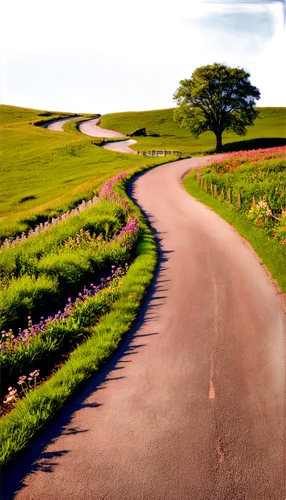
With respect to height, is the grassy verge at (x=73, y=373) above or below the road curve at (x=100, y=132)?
below

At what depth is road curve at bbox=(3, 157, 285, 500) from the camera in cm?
394

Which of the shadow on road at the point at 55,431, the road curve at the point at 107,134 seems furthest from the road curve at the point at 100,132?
the shadow on road at the point at 55,431

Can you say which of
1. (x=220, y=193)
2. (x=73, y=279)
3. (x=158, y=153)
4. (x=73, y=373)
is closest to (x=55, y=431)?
(x=73, y=373)

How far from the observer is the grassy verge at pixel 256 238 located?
442 inches

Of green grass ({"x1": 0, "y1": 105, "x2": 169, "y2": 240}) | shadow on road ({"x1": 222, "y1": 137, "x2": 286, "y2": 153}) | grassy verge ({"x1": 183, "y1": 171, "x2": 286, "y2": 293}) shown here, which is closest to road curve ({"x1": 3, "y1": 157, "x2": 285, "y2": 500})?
grassy verge ({"x1": 183, "y1": 171, "x2": 286, "y2": 293})

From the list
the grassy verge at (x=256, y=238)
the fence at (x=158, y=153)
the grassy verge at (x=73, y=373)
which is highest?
the fence at (x=158, y=153)

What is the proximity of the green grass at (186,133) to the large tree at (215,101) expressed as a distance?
3.82 meters

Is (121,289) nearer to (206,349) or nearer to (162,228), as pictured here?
(206,349)

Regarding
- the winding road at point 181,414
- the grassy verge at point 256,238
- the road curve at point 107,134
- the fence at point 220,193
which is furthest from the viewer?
the road curve at point 107,134

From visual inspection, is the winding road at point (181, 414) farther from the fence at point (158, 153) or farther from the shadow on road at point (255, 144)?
the shadow on road at point (255, 144)

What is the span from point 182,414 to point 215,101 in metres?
60.1

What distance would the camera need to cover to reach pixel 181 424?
4.88 metres

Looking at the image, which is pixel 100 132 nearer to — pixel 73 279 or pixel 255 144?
pixel 255 144

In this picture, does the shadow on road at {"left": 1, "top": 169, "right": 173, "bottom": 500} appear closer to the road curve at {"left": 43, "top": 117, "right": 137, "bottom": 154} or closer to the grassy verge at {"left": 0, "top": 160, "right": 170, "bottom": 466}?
the grassy verge at {"left": 0, "top": 160, "right": 170, "bottom": 466}
